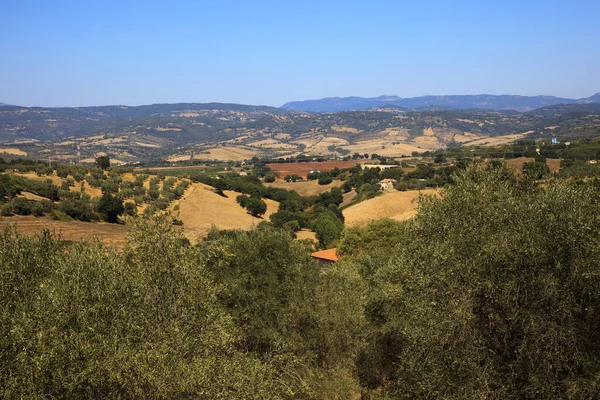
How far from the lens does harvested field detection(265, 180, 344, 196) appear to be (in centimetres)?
11453

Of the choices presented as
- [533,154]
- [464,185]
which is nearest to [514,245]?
[464,185]

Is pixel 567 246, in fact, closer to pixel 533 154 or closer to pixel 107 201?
pixel 107 201

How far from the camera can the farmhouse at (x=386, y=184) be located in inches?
3792

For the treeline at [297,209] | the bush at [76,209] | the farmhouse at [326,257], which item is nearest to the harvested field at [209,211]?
the treeline at [297,209]

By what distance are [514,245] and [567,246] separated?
1445 mm

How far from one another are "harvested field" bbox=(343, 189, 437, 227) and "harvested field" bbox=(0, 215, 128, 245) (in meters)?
35.9

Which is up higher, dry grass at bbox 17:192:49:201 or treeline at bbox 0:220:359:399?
treeline at bbox 0:220:359:399

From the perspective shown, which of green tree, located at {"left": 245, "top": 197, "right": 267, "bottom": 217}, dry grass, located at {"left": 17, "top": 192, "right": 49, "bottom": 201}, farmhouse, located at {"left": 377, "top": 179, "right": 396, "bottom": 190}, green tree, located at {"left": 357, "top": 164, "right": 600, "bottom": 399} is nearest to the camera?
green tree, located at {"left": 357, "top": 164, "right": 600, "bottom": 399}

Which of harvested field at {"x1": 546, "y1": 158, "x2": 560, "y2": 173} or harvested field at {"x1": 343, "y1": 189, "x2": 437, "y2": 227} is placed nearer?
harvested field at {"x1": 343, "y1": 189, "x2": 437, "y2": 227}

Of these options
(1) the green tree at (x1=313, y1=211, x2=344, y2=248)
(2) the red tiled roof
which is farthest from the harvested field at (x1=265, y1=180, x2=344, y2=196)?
(2) the red tiled roof

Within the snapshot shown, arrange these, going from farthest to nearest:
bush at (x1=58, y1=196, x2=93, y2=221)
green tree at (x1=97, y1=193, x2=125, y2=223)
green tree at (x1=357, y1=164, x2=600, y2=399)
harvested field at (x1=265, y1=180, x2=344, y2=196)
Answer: harvested field at (x1=265, y1=180, x2=344, y2=196) → green tree at (x1=97, y1=193, x2=125, y2=223) → bush at (x1=58, y1=196, x2=93, y2=221) → green tree at (x1=357, y1=164, x2=600, y2=399)

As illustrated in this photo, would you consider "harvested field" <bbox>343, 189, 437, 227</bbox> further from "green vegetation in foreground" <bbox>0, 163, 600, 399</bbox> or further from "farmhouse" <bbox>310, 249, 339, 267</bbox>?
"green vegetation in foreground" <bbox>0, 163, 600, 399</bbox>

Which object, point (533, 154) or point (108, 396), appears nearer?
point (108, 396)

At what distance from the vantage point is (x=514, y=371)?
1382 cm
